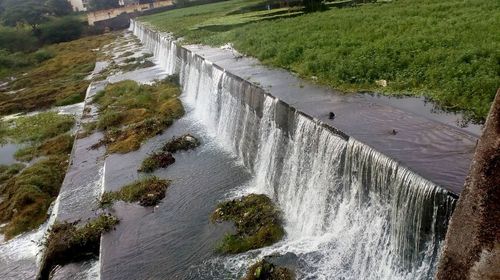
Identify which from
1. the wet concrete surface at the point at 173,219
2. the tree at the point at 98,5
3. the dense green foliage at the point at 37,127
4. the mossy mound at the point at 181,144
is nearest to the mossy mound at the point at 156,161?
the wet concrete surface at the point at 173,219

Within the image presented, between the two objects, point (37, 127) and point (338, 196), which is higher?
point (338, 196)

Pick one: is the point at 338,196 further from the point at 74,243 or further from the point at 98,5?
the point at 98,5

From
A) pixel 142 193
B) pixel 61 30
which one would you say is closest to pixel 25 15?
pixel 61 30

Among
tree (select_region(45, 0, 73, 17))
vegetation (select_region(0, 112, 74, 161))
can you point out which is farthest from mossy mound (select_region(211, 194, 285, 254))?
tree (select_region(45, 0, 73, 17))

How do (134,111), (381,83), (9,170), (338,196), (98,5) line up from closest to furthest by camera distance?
1. (338,196)
2. (381,83)
3. (9,170)
4. (134,111)
5. (98,5)

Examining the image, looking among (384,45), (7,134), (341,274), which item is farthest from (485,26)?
(7,134)

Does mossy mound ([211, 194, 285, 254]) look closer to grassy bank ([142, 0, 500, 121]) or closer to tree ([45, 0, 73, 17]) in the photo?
grassy bank ([142, 0, 500, 121])
